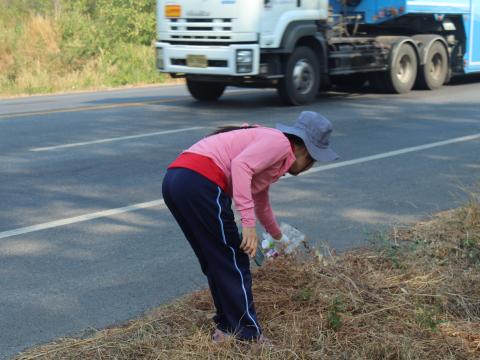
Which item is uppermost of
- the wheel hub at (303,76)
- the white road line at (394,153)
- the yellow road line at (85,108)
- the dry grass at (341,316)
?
the wheel hub at (303,76)

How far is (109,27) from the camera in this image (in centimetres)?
2680

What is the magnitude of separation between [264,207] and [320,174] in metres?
4.38

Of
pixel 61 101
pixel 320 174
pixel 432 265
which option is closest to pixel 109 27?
pixel 61 101

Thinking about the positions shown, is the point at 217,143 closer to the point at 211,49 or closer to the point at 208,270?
the point at 208,270

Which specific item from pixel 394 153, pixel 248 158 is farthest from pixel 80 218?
pixel 394 153

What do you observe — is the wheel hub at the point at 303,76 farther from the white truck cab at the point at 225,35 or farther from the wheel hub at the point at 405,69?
the wheel hub at the point at 405,69

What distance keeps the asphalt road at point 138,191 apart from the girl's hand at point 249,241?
4.02ft

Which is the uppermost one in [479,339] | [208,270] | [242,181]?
[242,181]

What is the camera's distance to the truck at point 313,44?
42.9ft

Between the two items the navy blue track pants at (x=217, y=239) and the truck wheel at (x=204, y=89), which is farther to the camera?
the truck wheel at (x=204, y=89)

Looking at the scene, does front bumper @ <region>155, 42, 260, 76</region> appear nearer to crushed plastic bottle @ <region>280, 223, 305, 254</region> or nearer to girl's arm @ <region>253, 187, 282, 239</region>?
crushed plastic bottle @ <region>280, 223, 305, 254</region>

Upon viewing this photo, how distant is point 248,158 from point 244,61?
9.55 m

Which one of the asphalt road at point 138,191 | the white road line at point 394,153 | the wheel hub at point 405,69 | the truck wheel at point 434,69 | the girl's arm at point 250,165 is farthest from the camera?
the truck wheel at point 434,69

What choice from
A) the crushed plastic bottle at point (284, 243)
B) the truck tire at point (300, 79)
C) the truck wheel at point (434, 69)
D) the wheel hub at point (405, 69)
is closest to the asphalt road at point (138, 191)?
the truck tire at point (300, 79)
